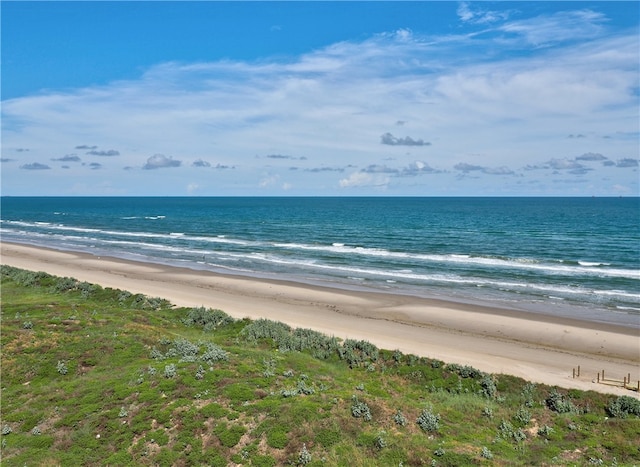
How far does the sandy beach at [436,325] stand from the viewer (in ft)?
84.2

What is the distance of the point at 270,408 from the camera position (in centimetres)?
1586

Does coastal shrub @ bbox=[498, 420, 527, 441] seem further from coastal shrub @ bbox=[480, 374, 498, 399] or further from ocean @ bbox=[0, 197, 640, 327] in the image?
ocean @ bbox=[0, 197, 640, 327]

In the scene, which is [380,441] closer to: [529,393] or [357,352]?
[529,393]

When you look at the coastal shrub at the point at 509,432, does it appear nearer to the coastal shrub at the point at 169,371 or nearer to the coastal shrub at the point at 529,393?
the coastal shrub at the point at 529,393

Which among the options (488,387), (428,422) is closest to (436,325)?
(488,387)

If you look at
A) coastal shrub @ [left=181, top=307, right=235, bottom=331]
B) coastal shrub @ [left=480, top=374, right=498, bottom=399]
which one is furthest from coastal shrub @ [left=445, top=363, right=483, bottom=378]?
coastal shrub @ [left=181, top=307, right=235, bottom=331]

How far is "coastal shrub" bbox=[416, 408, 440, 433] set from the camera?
15.6 meters

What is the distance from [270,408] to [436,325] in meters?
20.2

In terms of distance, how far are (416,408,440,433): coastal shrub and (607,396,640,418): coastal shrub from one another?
8.01 meters

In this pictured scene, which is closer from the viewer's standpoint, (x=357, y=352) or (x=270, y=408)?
(x=270, y=408)

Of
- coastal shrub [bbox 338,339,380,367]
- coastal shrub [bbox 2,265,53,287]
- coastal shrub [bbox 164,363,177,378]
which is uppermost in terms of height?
coastal shrub [bbox 2,265,53,287]

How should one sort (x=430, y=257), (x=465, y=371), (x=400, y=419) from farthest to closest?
1. (x=430, y=257)
2. (x=465, y=371)
3. (x=400, y=419)

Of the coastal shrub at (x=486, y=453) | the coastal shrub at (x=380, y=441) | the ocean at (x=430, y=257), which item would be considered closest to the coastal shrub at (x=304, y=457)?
the coastal shrub at (x=380, y=441)

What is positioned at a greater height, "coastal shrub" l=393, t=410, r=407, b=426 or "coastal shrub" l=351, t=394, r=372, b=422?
"coastal shrub" l=351, t=394, r=372, b=422
